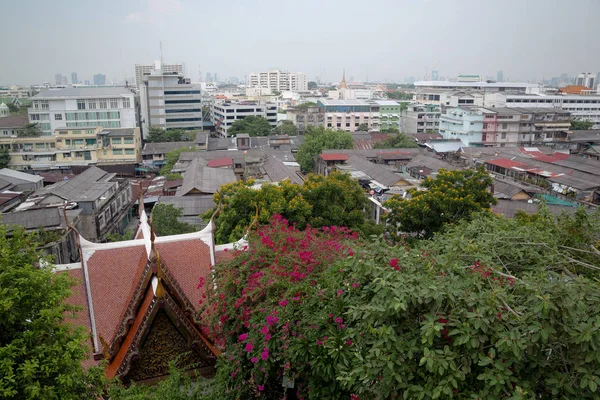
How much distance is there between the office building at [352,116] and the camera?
6481cm

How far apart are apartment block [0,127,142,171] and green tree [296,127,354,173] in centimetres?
1621

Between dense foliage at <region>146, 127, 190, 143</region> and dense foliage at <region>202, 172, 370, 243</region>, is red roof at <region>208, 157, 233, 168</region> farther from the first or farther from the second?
dense foliage at <region>202, 172, 370, 243</region>

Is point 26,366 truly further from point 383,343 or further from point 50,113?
point 50,113

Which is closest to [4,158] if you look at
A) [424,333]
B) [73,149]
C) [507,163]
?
[73,149]

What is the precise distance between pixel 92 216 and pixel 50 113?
3310 cm

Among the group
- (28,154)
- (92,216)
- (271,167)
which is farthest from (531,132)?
(28,154)

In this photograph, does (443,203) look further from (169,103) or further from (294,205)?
(169,103)

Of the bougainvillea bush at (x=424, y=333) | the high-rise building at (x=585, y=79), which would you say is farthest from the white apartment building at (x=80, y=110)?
the high-rise building at (x=585, y=79)

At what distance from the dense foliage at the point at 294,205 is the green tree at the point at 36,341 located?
7638 mm

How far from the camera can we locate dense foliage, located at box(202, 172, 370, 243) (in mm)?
14938

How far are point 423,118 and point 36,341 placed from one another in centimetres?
6367

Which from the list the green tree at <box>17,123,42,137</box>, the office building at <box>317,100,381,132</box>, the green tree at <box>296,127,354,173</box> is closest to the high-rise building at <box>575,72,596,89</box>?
the office building at <box>317,100,381,132</box>

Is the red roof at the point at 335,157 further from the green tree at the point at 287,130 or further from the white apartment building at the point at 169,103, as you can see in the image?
the white apartment building at the point at 169,103

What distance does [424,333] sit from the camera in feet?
15.8
